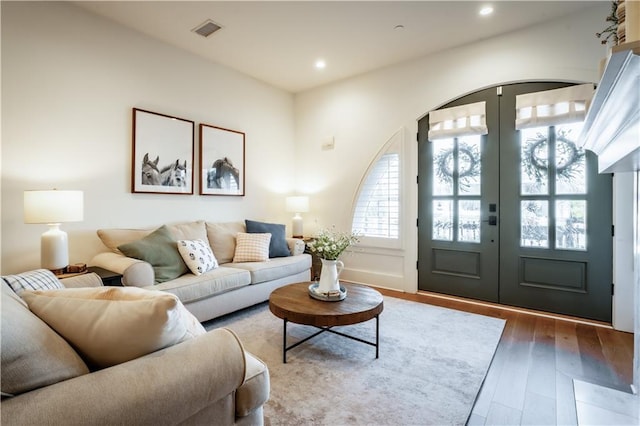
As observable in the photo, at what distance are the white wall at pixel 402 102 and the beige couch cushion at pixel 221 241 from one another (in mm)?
1642

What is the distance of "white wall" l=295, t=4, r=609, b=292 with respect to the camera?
3.09 meters

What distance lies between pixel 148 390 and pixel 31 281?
1.02 metres

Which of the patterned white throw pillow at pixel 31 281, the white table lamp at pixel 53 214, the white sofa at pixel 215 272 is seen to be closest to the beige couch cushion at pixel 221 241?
the white sofa at pixel 215 272

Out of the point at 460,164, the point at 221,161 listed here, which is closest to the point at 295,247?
the point at 221,161

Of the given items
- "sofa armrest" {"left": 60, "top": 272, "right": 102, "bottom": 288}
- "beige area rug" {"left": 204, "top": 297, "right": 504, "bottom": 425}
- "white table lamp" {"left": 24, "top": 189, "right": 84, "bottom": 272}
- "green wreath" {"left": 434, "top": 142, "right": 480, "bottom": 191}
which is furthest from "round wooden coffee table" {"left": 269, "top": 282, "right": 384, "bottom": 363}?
"green wreath" {"left": 434, "top": 142, "right": 480, "bottom": 191}

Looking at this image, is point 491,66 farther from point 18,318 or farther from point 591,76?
point 18,318

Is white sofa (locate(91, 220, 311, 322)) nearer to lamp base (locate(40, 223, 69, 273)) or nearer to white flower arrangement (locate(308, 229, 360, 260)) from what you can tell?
lamp base (locate(40, 223, 69, 273))

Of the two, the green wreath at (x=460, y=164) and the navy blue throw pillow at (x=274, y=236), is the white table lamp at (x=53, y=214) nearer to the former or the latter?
the navy blue throw pillow at (x=274, y=236)

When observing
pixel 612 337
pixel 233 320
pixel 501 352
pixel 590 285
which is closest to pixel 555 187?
pixel 590 285

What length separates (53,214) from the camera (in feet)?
7.70

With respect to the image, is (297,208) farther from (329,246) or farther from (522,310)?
(522,310)

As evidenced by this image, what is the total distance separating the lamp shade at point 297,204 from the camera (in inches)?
186

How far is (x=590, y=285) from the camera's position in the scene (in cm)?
301

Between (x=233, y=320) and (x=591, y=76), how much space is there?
13.9 ft
